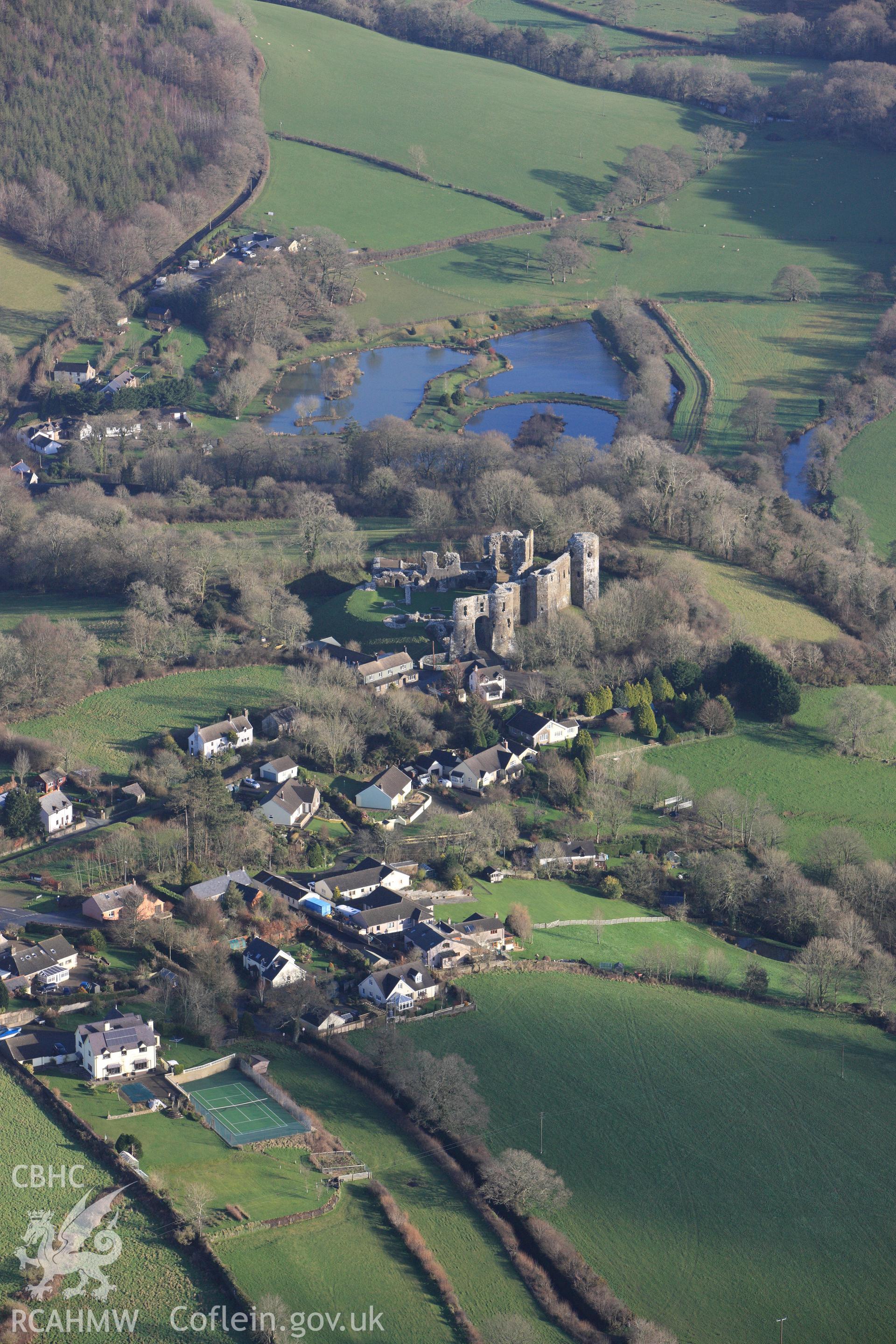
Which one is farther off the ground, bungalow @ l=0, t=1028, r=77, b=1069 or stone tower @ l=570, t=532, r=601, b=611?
stone tower @ l=570, t=532, r=601, b=611

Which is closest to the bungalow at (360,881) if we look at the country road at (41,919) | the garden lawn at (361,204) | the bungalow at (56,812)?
the country road at (41,919)

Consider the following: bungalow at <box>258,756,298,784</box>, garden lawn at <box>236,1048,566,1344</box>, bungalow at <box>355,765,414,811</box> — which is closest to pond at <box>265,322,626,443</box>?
bungalow at <box>258,756,298,784</box>

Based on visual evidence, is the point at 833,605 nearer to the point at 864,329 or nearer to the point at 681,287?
the point at 864,329

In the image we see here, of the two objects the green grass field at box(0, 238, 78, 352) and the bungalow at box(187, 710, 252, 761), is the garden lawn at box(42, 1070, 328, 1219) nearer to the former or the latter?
the bungalow at box(187, 710, 252, 761)

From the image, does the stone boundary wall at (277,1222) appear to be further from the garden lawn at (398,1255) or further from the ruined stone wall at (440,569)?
the ruined stone wall at (440,569)

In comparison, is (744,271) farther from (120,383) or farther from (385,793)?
(385,793)

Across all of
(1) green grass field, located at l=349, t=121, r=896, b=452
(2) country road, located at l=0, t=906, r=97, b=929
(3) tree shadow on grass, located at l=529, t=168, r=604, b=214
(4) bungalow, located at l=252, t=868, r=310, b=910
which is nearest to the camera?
(2) country road, located at l=0, t=906, r=97, b=929
